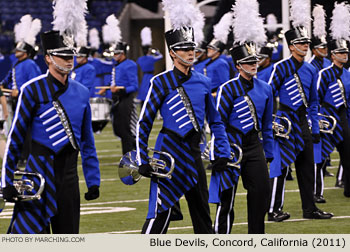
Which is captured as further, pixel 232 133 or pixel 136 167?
pixel 232 133

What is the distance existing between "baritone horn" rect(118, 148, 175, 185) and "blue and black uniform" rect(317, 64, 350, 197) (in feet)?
11.1

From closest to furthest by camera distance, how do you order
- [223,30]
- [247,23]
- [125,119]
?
1. [247,23]
2. [125,119]
3. [223,30]

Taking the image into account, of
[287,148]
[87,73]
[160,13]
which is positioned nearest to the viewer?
[287,148]

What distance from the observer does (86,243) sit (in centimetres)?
515

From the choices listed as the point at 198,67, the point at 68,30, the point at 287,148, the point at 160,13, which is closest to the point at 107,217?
the point at 287,148

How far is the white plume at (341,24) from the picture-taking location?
32.4ft

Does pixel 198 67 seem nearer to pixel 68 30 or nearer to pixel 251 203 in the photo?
pixel 251 203

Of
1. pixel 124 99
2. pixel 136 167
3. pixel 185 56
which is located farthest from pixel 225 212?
pixel 124 99

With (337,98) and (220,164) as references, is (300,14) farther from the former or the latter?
(220,164)

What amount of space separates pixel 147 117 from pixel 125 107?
21.1 feet

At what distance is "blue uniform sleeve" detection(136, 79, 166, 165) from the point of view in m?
6.02

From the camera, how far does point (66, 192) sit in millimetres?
5402

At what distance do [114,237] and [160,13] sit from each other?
78.8 feet

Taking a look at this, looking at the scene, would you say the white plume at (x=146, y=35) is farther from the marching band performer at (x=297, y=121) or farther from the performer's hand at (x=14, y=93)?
the marching band performer at (x=297, y=121)
